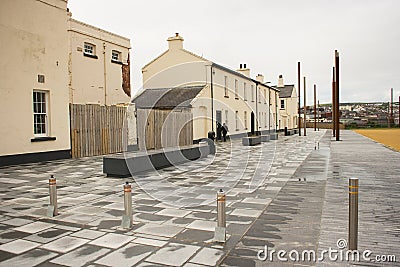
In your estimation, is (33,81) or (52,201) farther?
(33,81)

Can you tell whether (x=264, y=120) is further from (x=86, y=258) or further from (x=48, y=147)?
(x=86, y=258)

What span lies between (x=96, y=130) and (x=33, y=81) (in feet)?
12.9

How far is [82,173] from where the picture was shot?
1156 centimetres

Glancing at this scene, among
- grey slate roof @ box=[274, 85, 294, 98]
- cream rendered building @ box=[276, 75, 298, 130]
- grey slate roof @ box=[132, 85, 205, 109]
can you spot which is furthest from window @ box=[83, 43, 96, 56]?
grey slate roof @ box=[274, 85, 294, 98]

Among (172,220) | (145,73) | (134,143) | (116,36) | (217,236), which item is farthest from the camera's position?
(145,73)

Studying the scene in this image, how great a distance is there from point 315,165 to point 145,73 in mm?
20848

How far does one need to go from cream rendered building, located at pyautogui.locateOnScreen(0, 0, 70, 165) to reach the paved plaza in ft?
9.25

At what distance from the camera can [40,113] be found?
14.8 meters

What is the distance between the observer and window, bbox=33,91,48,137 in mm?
14570

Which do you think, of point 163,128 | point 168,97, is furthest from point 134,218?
point 168,97

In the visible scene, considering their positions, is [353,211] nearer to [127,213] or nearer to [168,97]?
[127,213]

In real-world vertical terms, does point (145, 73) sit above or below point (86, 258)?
above

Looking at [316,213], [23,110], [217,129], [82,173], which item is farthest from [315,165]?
[217,129]

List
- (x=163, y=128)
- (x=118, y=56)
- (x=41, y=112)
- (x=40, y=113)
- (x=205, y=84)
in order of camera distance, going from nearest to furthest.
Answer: (x=40, y=113) → (x=41, y=112) → (x=163, y=128) → (x=118, y=56) → (x=205, y=84)
